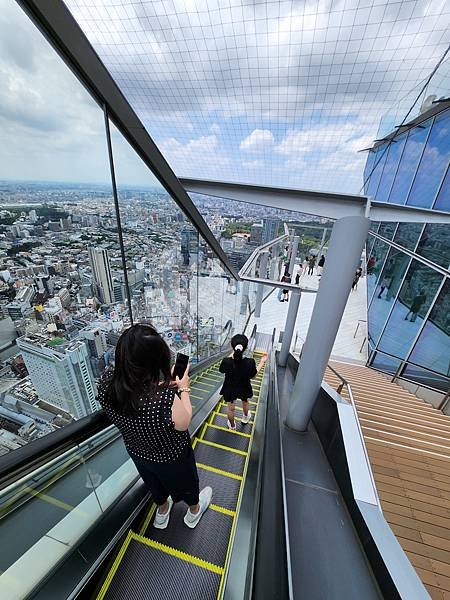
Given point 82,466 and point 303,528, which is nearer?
point 82,466

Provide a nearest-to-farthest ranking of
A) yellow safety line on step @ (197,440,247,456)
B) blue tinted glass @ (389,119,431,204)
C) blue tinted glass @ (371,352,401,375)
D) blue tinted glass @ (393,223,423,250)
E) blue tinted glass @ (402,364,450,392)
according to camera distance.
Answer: yellow safety line on step @ (197,440,247,456) → blue tinted glass @ (402,364,450,392) → blue tinted glass @ (393,223,423,250) → blue tinted glass @ (371,352,401,375) → blue tinted glass @ (389,119,431,204)

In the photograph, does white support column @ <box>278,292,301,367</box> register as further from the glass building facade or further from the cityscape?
the cityscape

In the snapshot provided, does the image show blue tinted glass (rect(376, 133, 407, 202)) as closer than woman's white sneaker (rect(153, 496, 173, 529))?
No

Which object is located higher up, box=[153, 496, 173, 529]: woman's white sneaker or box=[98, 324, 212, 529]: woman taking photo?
box=[98, 324, 212, 529]: woman taking photo

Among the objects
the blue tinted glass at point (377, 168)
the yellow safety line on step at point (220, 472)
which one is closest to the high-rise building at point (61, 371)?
the yellow safety line on step at point (220, 472)

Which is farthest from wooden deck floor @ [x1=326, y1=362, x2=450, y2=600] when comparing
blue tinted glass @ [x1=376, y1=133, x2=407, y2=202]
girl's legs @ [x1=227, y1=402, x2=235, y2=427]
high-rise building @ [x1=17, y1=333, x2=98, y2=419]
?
blue tinted glass @ [x1=376, y1=133, x2=407, y2=202]

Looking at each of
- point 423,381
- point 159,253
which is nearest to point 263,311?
point 423,381

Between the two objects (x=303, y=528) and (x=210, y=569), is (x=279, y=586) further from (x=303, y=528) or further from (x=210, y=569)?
(x=303, y=528)
